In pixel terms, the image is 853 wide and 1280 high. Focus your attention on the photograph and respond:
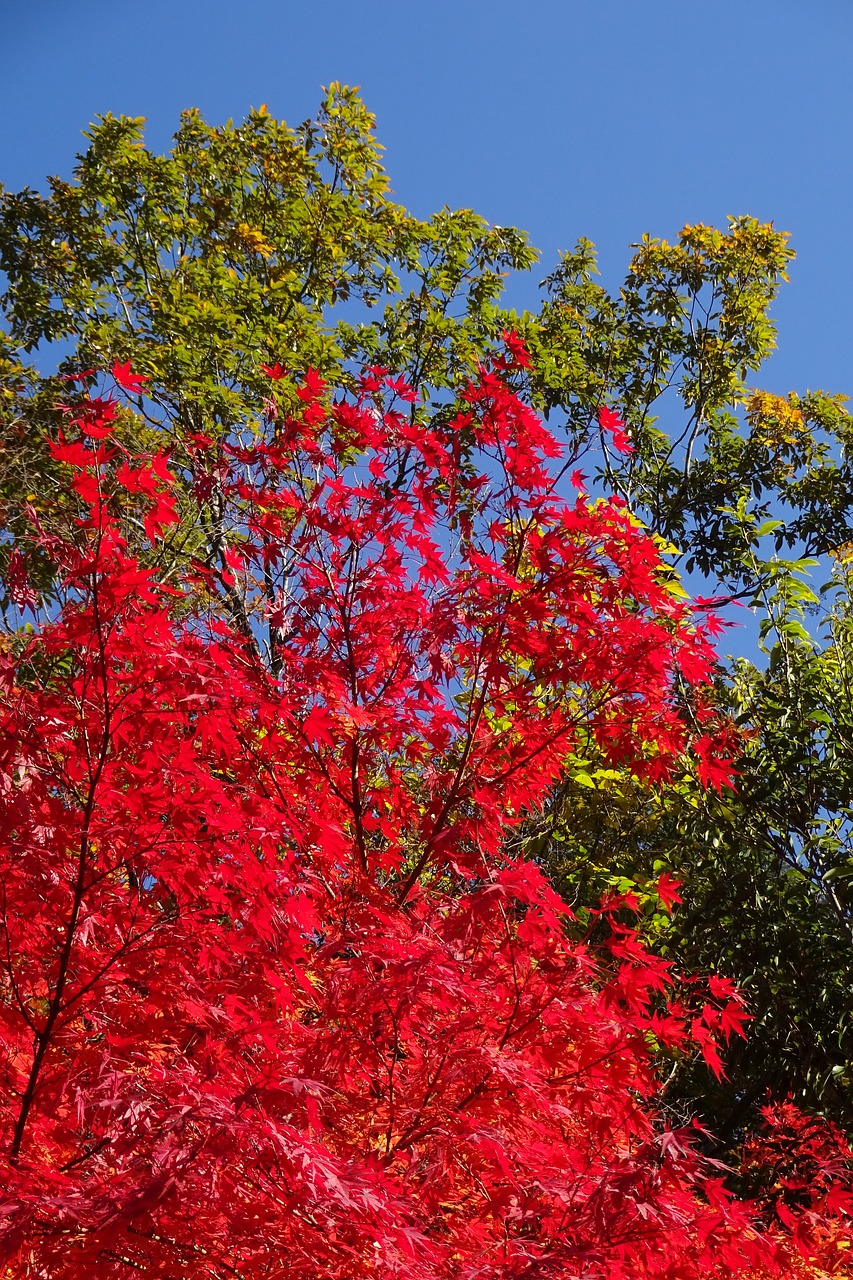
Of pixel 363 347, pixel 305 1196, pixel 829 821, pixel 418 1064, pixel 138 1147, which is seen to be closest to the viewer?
pixel 305 1196

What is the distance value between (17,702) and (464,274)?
8185 mm

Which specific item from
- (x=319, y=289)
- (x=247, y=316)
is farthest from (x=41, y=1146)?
(x=319, y=289)

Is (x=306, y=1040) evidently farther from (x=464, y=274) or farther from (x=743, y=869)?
(x=464, y=274)

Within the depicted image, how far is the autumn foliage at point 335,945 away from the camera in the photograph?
2820 mm

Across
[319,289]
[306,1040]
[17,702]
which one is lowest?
[306,1040]

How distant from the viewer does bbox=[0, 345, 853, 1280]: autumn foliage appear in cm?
282

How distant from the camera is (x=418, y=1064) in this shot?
3.71m

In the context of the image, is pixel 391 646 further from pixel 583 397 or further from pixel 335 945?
pixel 583 397

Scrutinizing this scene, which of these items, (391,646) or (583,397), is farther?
(583,397)

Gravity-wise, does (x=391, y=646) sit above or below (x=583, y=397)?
Result: below

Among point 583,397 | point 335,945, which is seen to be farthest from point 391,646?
point 583,397

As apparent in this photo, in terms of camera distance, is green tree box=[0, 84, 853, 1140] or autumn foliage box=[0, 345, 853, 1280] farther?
green tree box=[0, 84, 853, 1140]

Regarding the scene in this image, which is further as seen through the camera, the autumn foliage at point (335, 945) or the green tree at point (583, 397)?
the green tree at point (583, 397)

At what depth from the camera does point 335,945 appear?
3.28 metres
